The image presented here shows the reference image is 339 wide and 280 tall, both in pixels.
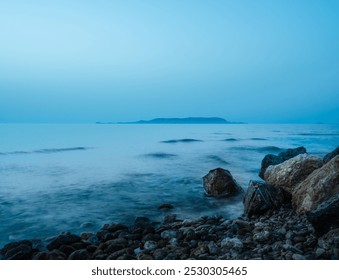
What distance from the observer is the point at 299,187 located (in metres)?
6.52

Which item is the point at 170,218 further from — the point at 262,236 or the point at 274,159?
the point at 274,159

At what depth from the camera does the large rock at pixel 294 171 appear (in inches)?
293

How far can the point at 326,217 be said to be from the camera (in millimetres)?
4195

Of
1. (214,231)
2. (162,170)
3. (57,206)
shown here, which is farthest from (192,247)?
(162,170)

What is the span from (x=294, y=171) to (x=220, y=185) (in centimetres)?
226

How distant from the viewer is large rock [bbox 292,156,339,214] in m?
5.60

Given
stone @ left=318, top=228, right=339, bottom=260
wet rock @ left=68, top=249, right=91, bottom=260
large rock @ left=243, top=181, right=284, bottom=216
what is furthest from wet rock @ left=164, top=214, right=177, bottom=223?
stone @ left=318, top=228, right=339, bottom=260

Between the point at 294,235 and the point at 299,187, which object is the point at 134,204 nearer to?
the point at 299,187

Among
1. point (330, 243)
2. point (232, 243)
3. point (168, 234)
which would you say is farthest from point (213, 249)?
point (330, 243)

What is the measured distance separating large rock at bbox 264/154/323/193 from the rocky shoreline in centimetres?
2

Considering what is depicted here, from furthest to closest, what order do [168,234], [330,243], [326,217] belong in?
1. [168,234]
2. [326,217]
3. [330,243]

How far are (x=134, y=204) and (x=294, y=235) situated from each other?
4.94 m

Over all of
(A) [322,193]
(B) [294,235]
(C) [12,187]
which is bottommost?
(C) [12,187]

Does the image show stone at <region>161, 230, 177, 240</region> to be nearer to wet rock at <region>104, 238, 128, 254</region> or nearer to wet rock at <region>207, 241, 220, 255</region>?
wet rock at <region>104, 238, 128, 254</region>
